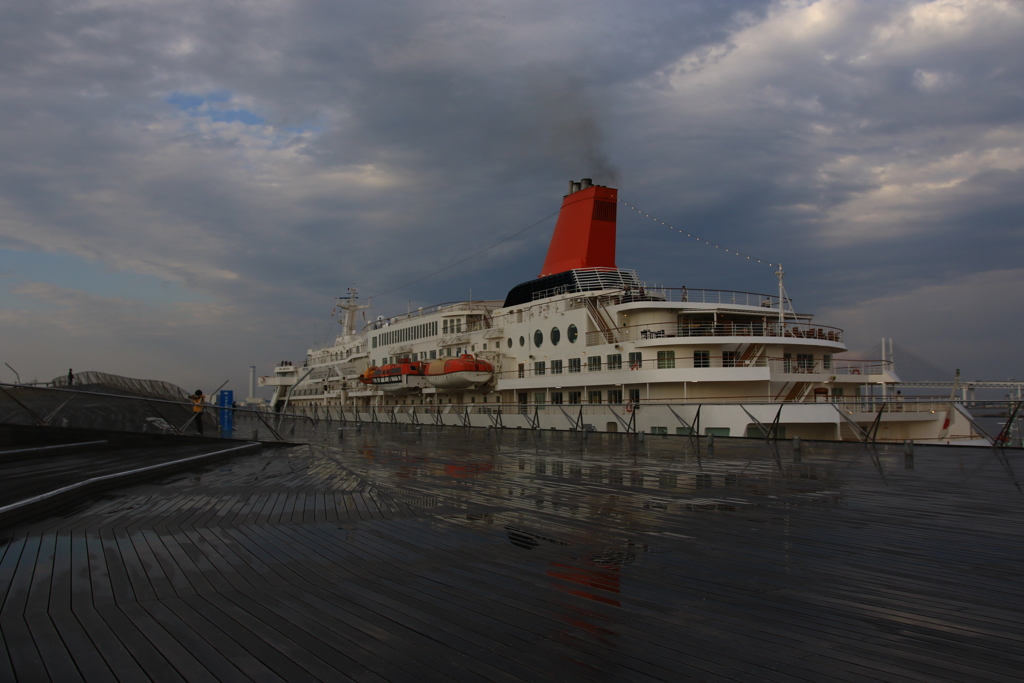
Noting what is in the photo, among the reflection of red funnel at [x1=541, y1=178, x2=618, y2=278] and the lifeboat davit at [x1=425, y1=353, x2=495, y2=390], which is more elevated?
the reflection of red funnel at [x1=541, y1=178, x2=618, y2=278]

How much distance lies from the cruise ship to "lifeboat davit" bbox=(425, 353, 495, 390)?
8 centimetres

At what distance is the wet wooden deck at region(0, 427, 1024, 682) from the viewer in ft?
11.5

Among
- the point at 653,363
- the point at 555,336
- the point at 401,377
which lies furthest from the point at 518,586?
the point at 401,377

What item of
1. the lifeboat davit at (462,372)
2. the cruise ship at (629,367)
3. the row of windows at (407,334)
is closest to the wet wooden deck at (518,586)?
the cruise ship at (629,367)

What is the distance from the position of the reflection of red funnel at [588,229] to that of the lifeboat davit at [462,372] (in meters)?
6.61

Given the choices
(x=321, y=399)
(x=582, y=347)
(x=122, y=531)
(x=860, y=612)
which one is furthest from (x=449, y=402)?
(x=860, y=612)

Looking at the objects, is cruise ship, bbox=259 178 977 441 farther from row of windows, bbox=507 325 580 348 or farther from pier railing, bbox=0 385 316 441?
pier railing, bbox=0 385 316 441

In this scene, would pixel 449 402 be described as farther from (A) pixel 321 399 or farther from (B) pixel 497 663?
(B) pixel 497 663

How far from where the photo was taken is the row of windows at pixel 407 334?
150 ft

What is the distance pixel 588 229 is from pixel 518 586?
30.8 m

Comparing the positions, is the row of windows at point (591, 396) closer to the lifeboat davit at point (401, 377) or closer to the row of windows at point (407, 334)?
the lifeboat davit at point (401, 377)

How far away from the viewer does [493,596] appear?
4.65m

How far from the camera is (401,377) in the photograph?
4231 cm

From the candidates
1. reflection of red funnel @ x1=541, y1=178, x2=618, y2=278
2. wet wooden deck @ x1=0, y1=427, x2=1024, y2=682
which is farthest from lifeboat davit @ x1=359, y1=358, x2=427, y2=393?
wet wooden deck @ x1=0, y1=427, x2=1024, y2=682
